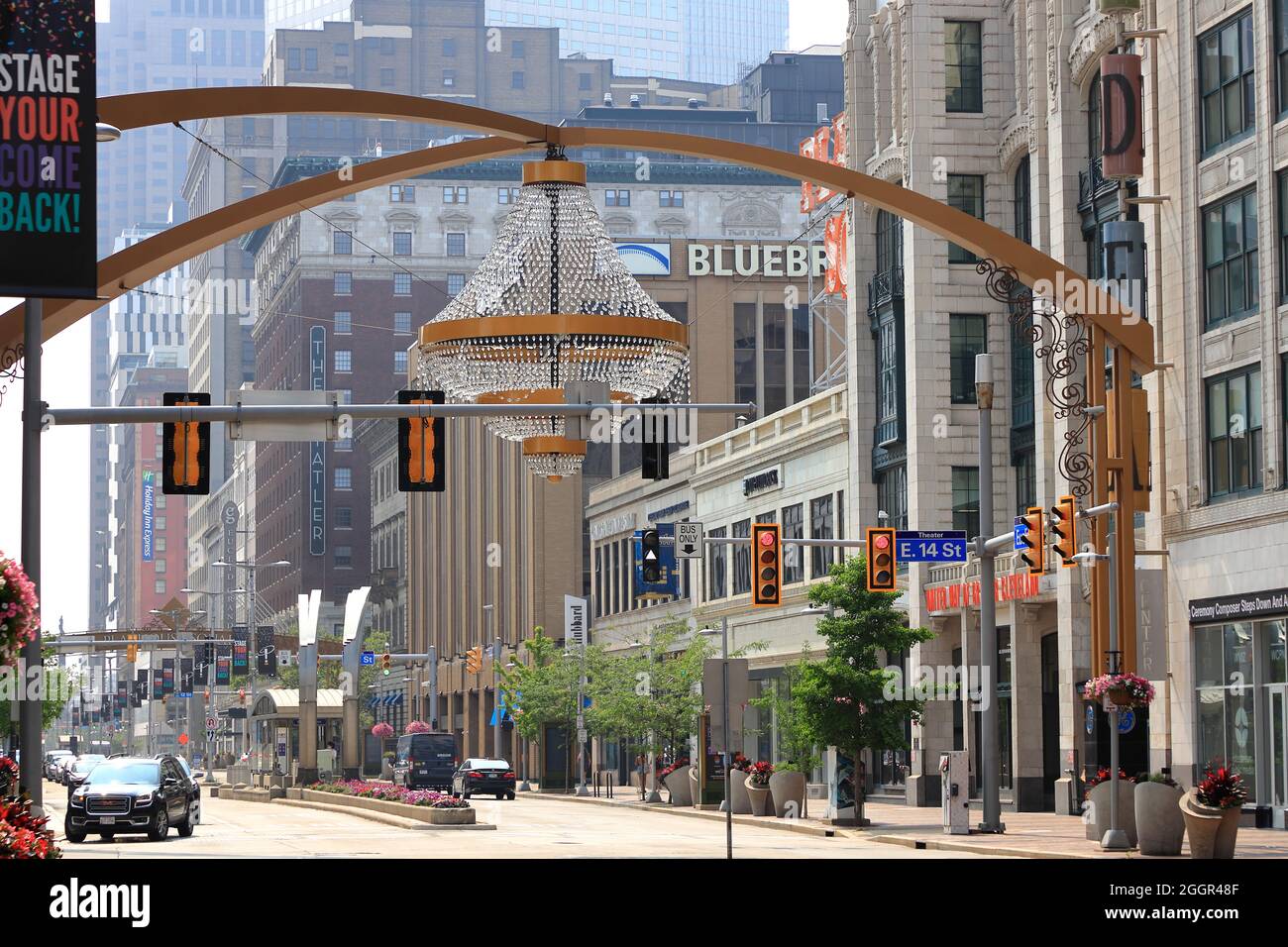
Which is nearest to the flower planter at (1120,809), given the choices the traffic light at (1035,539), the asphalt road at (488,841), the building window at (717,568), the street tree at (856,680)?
the asphalt road at (488,841)

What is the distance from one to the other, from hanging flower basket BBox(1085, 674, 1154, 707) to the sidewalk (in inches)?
99.0

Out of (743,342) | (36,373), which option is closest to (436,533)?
(743,342)

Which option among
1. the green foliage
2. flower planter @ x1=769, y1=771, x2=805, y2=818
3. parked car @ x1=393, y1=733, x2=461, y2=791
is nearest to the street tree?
the green foliage

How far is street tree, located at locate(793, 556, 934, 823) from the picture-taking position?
50562 millimetres

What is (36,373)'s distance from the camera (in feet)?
82.1

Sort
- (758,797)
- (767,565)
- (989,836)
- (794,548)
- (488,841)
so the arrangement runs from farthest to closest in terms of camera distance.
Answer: (794,548) → (758,797) → (767,565) → (989,836) → (488,841)

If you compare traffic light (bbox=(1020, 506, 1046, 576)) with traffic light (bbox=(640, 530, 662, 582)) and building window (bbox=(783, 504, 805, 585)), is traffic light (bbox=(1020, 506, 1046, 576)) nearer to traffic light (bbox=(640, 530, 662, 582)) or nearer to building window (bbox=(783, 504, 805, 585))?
traffic light (bbox=(640, 530, 662, 582))

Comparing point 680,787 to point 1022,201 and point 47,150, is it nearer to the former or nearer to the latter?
point 1022,201

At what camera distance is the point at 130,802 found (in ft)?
133

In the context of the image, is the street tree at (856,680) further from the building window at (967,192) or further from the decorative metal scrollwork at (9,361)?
the decorative metal scrollwork at (9,361)

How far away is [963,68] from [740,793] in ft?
75.2

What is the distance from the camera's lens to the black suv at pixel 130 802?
131 feet

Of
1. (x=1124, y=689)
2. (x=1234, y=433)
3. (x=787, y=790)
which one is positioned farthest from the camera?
(x=787, y=790)

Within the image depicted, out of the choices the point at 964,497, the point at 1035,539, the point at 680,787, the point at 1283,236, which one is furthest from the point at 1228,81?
the point at 680,787
